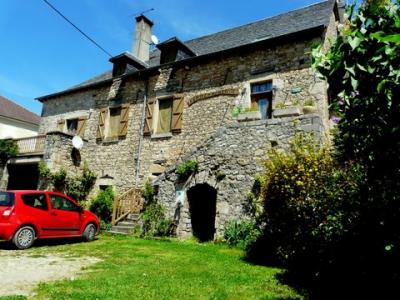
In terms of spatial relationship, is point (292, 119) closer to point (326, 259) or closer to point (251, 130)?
point (251, 130)

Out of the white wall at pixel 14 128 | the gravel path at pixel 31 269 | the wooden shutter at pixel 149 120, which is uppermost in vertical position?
the white wall at pixel 14 128

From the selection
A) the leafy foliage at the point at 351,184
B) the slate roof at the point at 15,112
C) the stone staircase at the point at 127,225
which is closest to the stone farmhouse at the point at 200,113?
the stone staircase at the point at 127,225

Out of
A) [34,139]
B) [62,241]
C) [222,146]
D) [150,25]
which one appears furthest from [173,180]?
[150,25]

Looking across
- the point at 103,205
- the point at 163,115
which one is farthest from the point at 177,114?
the point at 103,205

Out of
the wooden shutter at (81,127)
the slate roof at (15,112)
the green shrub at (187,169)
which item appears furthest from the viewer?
the slate roof at (15,112)

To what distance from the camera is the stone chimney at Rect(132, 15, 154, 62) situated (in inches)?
731

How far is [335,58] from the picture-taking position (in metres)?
2.83

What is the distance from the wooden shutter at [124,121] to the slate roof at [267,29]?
2.93 meters

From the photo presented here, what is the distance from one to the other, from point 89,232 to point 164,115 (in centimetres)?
655

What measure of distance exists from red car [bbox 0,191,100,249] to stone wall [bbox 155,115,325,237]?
2645 millimetres

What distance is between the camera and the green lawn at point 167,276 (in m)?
4.71

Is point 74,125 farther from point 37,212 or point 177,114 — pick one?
point 37,212

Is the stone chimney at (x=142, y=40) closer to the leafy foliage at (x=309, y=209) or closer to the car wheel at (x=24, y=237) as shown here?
the car wheel at (x=24, y=237)

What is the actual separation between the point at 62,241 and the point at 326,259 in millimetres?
7417
